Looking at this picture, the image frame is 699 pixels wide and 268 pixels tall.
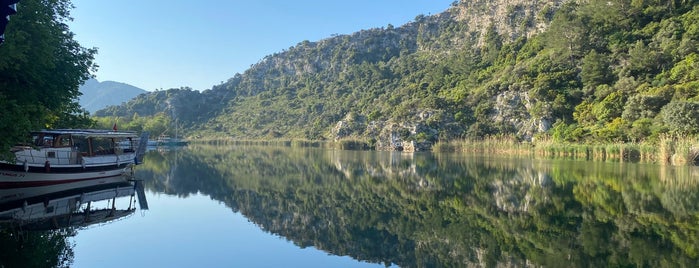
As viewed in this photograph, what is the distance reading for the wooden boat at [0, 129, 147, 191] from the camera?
1670 cm

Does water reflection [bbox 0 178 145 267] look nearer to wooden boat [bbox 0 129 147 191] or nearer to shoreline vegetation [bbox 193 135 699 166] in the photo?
wooden boat [bbox 0 129 147 191]

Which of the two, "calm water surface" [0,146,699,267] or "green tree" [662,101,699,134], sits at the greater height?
"green tree" [662,101,699,134]

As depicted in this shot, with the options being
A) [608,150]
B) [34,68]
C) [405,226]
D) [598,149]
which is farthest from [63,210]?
[598,149]

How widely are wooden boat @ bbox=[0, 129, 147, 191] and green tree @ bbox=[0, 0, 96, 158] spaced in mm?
1800

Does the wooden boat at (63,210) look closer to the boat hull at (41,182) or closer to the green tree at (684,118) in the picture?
the boat hull at (41,182)

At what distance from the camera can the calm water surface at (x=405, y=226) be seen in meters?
9.02

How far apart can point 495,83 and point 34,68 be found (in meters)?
62.6

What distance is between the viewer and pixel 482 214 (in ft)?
45.4

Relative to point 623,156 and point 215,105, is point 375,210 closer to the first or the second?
point 623,156

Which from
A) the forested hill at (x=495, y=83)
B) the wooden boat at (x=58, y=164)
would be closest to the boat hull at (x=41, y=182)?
the wooden boat at (x=58, y=164)

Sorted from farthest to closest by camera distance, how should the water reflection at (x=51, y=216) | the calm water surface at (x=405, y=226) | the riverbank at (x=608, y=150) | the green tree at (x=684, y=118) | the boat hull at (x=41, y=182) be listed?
the green tree at (x=684, y=118) < the riverbank at (x=608, y=150) < the boat hull at (x=41, y=182) < the calm water surface at (x=405, y=226) < the water reflection at (x=51, y=216)

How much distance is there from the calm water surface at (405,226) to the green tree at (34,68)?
3.00 meters

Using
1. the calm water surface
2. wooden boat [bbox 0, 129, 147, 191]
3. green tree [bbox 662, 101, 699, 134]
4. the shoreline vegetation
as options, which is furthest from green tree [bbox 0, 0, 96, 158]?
green tree [bbox 662, 101, 699, 134]

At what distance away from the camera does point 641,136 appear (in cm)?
3675
